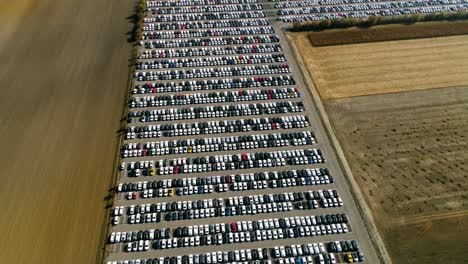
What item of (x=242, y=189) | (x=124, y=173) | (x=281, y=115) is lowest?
(x=242, y=189)

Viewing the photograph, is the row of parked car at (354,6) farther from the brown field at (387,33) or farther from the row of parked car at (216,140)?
the row of parked car at (216,140)

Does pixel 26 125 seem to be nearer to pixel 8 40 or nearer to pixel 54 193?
pixel 54 193

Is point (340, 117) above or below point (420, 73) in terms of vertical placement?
below

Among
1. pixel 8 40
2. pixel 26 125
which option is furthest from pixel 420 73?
pixel 8 40

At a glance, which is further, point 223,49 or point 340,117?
point 223,49

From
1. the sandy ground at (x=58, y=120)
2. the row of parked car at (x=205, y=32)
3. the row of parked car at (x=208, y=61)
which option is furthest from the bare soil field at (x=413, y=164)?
the sandy ground at (x=58, y=120)

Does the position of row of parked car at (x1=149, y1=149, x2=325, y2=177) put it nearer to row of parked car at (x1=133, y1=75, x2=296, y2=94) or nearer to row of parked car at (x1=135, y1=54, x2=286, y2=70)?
row of parked car at (x1=133, y1=75, x2=296, y2=94)

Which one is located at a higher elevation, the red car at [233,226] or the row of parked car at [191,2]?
the row of parked car at [191,2]
